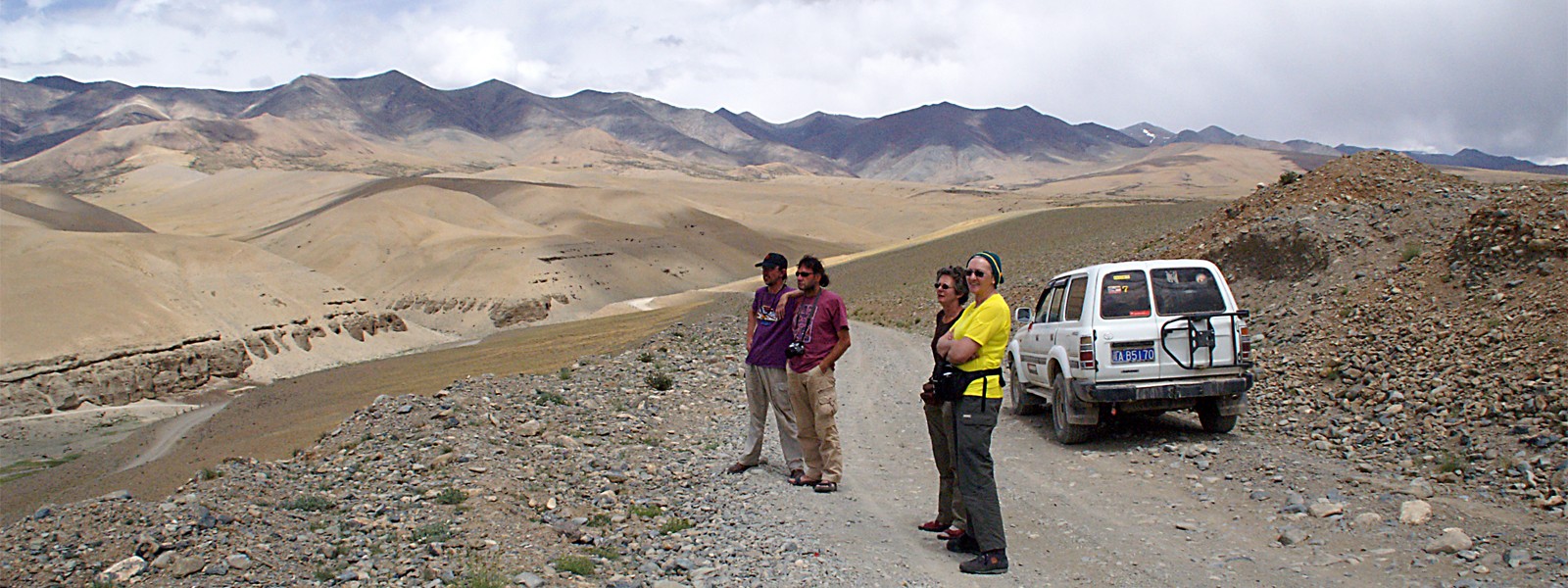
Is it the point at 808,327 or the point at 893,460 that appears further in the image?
the point at 893,460

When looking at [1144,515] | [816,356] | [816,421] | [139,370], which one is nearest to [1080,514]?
[1144,515]

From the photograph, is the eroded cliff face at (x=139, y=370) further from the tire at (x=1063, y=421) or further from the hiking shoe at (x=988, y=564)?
the hiking shoe at (x=988, y=564)

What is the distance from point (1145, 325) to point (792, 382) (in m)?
3.99

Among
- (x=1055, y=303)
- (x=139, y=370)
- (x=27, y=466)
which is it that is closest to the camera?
(x=1055, y=303)

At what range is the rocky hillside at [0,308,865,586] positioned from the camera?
672cm

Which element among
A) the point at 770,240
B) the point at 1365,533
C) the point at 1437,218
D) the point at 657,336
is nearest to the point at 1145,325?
the point at 1365,533

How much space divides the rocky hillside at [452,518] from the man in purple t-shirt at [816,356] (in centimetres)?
65

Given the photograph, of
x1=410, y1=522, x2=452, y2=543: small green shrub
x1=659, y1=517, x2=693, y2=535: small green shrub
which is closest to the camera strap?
x1=659, y1=517, x2=693, y2=535: small green shrub

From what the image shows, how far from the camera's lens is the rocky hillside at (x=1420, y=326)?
8.93 meters

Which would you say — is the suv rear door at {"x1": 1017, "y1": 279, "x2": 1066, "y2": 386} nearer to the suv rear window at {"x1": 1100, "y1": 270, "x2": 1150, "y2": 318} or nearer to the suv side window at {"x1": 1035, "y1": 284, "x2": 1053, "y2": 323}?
the suv side window at {"x1": 1035, "y1": 284, "x2": 1053, "y2": 323}

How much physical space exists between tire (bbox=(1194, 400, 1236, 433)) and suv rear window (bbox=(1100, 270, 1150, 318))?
Result: 1.18 metres

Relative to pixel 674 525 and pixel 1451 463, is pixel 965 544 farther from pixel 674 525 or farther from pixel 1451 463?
pixel 1451 463

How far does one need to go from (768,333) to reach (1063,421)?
3753 millimetres

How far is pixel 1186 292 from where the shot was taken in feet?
35.4
